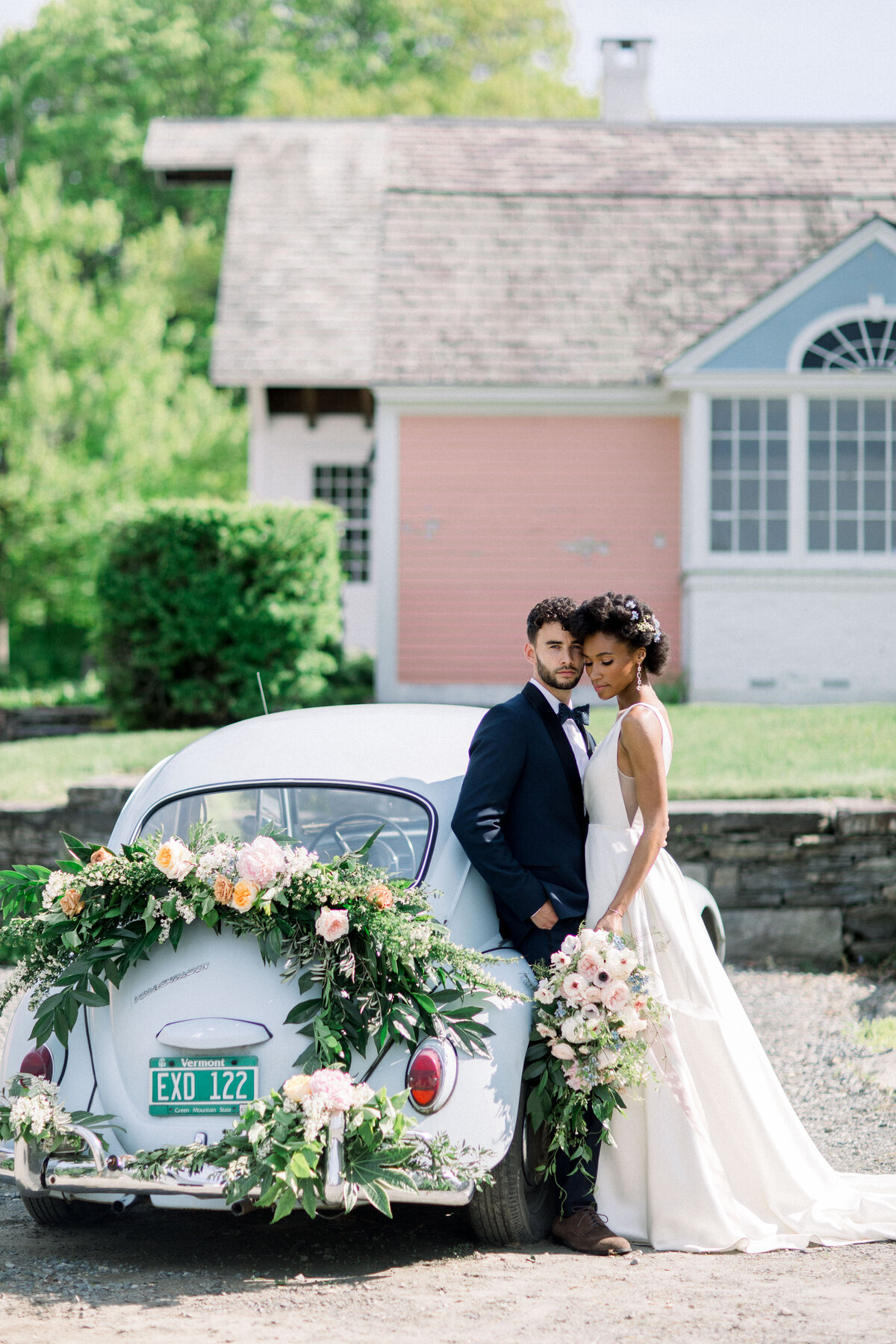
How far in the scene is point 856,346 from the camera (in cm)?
1544

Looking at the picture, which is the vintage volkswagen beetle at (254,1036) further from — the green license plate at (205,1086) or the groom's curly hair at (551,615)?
the groom's curly hair at (551,615)

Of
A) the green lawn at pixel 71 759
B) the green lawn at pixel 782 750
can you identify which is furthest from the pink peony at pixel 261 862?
the green lawn at pixel 71 759

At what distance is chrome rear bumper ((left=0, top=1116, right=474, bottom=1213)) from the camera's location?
374cm

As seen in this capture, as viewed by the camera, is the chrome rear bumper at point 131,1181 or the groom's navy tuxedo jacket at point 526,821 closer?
the chrome rear bumper at point 131,1181

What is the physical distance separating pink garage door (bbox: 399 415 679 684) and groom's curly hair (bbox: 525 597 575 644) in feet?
38.5

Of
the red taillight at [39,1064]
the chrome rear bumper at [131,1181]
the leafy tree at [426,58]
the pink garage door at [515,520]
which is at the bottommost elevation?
the chrome rear bumper at [131,1181]

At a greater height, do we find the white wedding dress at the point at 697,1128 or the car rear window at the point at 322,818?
the car rear window at the point at 322,818

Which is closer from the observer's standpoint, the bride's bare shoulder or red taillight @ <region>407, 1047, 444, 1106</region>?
red taillight @ <region>407, 1047, 444, 1106</region>

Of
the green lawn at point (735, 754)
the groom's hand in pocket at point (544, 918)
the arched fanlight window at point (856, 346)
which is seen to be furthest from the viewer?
the arched fanlight window at point (856, 346)

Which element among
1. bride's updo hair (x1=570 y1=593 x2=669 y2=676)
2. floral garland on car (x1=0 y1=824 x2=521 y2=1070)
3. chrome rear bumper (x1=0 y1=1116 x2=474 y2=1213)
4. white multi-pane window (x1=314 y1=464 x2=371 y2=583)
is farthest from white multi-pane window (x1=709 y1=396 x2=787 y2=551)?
chrome rear bumper (x1=0 y1=1116 x2=474 y2=1213)

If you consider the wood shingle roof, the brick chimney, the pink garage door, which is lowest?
the pink garage door

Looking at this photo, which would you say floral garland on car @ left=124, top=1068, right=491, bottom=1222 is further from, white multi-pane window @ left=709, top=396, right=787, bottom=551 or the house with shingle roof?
white multi-pane window @ left=709, top=396, right=787, bottom=551

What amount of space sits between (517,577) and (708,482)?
94.9 inches

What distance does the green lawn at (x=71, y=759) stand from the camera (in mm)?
10125
